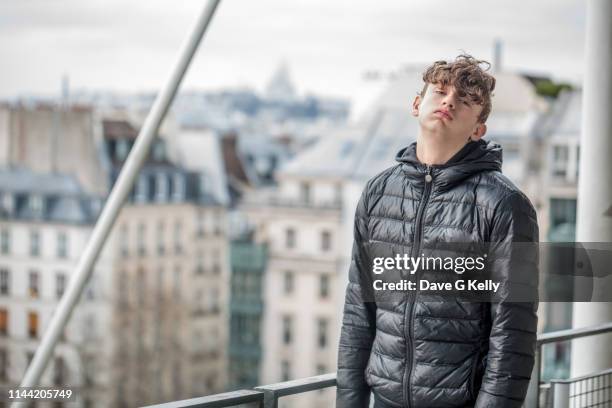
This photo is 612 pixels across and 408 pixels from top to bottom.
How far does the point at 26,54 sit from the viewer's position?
54.3 metres

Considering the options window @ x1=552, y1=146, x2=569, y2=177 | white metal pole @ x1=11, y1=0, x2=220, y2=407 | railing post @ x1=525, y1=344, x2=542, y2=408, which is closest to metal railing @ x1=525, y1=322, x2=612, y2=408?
railing post @ x1=525, y1=344, x2=542, y2=408

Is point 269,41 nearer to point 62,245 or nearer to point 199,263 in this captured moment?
point 199,263

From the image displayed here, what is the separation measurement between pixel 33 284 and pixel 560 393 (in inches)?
1739

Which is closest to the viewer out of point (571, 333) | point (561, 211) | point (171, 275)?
point (571, 333)

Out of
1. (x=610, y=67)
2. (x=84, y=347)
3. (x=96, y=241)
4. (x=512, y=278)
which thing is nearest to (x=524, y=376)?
(x=512, y=278)

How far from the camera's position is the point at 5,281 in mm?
46906

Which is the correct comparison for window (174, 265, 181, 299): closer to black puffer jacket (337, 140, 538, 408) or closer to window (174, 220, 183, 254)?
window (174, 220, 183, 254)

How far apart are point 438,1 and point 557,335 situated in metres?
59.3

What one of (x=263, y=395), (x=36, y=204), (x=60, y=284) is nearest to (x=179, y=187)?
(x=36, y=204)

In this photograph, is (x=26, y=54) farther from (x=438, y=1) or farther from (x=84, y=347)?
(x=438, y=1)

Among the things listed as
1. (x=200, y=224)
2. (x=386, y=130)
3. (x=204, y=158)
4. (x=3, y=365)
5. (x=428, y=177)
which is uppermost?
(x=386, y=130)

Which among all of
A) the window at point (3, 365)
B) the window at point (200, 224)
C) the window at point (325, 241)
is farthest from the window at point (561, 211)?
the window at point (3, 365)

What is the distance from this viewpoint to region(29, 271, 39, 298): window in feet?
149

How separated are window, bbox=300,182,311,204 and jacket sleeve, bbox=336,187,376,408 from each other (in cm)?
4254
